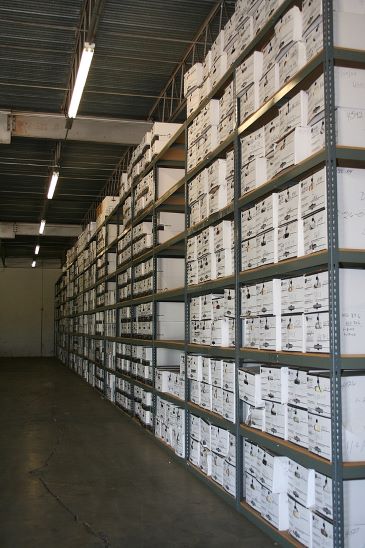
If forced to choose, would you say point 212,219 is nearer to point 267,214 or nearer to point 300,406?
point 267,214

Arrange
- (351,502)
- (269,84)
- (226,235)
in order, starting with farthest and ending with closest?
(226,235) → (269,84) → (351,502)

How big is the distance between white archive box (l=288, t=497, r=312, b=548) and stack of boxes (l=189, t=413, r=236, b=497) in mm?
957

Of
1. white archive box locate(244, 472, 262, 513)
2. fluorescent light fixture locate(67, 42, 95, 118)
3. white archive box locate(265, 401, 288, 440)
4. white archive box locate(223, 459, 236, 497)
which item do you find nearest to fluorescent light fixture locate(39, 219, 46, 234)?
fluorescent light fixture locate(67, 42, 95, 118)

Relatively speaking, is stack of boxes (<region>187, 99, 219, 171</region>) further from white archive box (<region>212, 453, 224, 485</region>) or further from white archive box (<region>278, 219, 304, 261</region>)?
white archive box (<region>212, 453, 224, 485</region>)

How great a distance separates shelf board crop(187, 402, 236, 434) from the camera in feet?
16.1

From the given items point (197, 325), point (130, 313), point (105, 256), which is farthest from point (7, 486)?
point (105, 256)

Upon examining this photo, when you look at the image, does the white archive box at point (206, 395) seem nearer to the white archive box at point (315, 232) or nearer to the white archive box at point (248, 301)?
the white archive box at point (248, 301)

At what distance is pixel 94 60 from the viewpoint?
8727 millimetres

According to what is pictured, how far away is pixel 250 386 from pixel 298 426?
0.69 m

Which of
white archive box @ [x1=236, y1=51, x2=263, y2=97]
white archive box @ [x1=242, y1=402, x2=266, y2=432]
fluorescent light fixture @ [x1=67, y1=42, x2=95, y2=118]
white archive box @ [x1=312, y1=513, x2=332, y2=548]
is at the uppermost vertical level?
fluorescent light fixture @ [x1=67, y1=42, x2=95, y2=118]

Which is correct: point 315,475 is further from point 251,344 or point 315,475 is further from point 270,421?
point 251,344

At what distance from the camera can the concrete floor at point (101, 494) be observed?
419cm

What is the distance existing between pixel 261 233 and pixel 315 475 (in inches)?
71.3

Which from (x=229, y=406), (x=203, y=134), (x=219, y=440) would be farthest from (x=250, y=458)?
(x=203, y=134)
